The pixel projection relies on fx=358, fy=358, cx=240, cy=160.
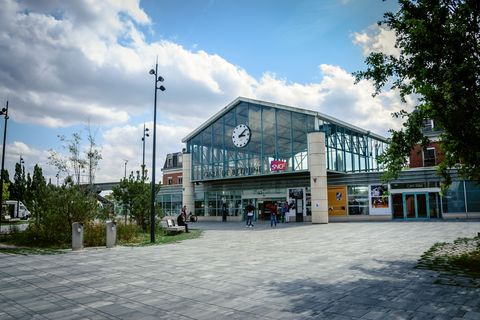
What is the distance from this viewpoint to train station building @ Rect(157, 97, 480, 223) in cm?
3048

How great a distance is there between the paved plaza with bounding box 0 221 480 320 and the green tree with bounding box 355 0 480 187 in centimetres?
→ 307

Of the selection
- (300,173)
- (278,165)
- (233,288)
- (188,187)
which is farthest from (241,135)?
(233,288)

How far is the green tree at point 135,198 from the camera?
22109mm

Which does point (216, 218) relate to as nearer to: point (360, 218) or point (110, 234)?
point (360, 218)

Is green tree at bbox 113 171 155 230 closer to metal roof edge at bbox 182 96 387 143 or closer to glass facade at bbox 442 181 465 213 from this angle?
metal roof edge at bbox 182 96 387 143

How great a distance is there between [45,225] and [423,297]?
15529mm

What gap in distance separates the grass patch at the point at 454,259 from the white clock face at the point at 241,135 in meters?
23.6

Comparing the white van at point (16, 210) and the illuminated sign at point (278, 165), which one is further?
the white van at point (16, 210)

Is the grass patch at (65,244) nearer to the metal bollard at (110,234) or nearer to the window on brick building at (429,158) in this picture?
the metal bollard at (110,234)

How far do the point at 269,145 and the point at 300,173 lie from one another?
12.8 ft

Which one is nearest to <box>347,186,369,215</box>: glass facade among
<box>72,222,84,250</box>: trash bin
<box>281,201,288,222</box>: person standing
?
<box>281,201,288,222</box>: person standing

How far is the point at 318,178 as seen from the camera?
30.5m

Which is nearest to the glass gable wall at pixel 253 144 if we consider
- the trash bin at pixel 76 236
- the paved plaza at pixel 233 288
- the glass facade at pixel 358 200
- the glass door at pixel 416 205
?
the glass facade at pixel 358 200

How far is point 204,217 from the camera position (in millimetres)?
41188
